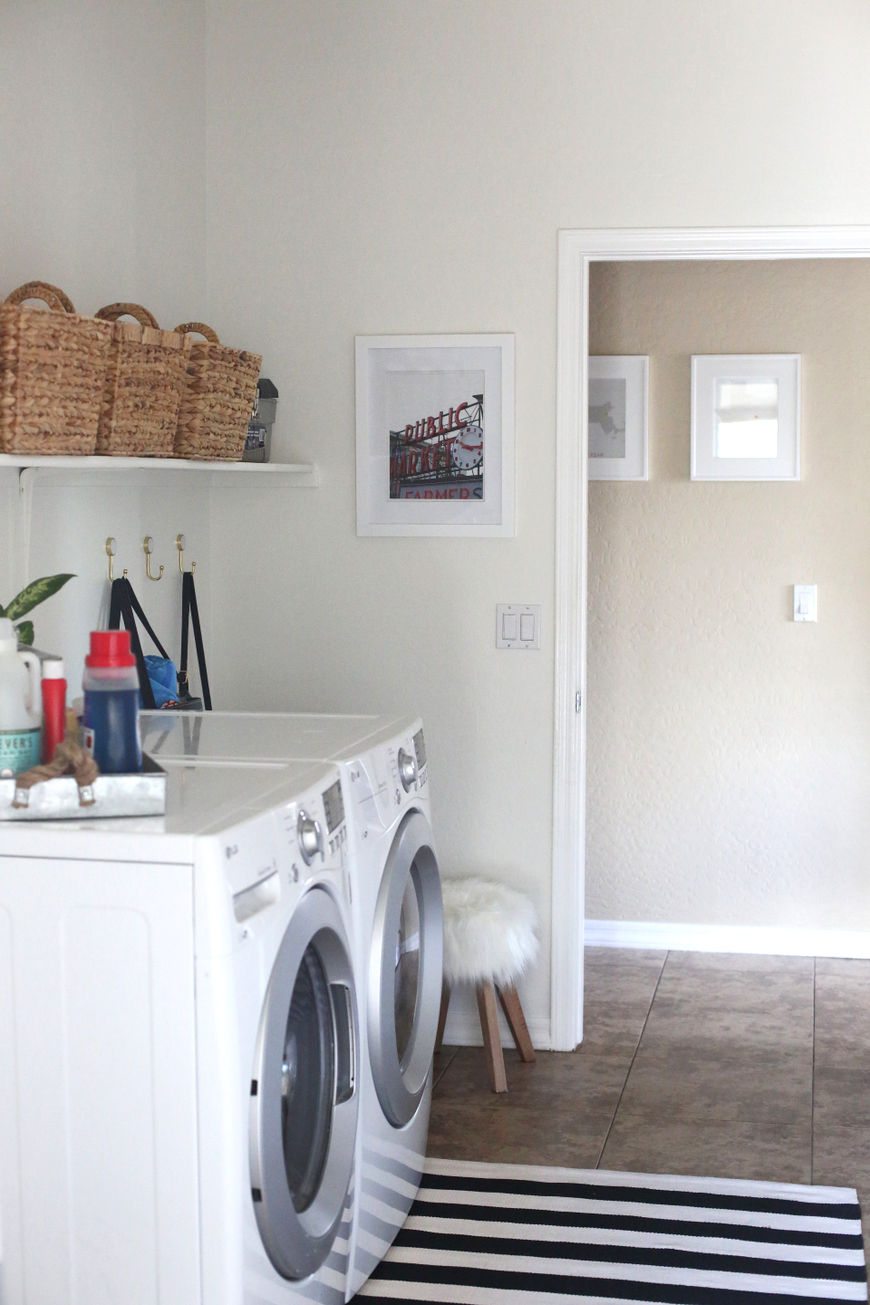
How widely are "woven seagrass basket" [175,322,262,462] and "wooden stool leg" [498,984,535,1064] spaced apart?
4.70 feet

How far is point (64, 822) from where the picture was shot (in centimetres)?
163

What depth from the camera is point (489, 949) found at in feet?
9.75

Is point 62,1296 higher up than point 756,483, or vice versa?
point 756,483

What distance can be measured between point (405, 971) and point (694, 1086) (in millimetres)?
989

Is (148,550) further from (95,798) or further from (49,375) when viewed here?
(95,798)

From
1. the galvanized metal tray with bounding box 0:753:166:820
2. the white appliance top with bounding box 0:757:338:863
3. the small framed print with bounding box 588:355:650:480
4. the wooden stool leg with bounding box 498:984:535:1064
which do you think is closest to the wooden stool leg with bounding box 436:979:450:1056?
the wooden stool leg with bounding box 498:984:535:1064

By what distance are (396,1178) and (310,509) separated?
1.64 meters

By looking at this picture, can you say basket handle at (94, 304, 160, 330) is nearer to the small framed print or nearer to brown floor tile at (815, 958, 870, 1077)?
the small framed print

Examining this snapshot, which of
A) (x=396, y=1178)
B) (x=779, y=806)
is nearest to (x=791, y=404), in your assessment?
(x=779, y=806)

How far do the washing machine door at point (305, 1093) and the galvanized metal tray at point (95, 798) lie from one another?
0.84ft

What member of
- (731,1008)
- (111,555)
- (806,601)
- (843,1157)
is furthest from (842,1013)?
(111,555)

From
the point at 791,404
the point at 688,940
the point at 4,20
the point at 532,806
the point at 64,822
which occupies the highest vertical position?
the point at 4,20

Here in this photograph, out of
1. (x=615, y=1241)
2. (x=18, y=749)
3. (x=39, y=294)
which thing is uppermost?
(x=39, y=294)

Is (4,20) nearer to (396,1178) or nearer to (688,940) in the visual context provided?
(396,1178)
